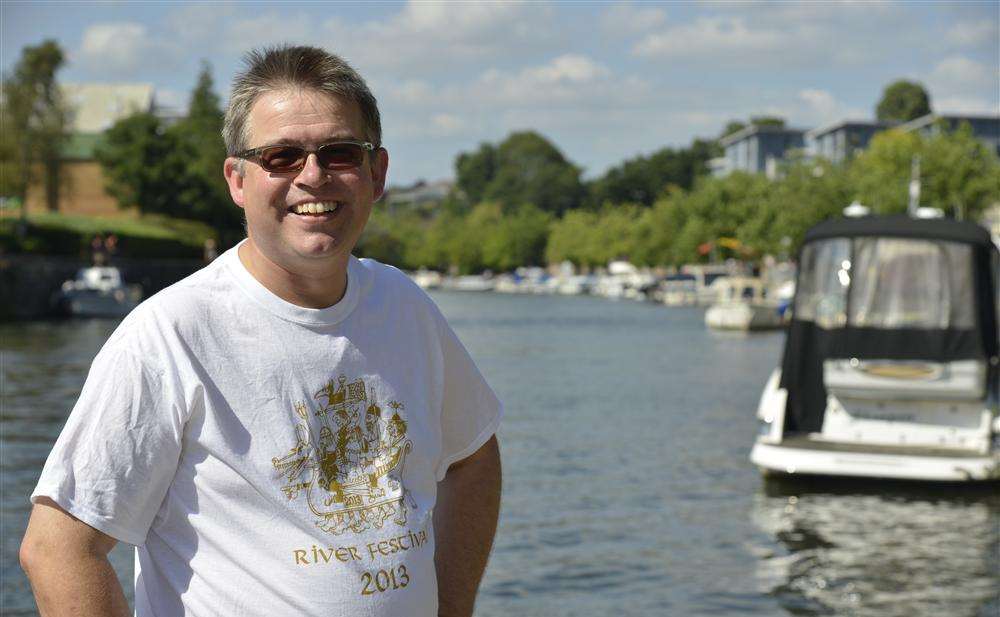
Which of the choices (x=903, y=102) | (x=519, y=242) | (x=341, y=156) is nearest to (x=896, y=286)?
(x=341, y=156)

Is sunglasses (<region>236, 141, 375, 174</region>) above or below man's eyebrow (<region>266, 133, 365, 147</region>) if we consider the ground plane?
below

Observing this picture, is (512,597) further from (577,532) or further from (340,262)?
(340,262)

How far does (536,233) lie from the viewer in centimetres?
17525

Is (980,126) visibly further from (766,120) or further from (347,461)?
(347,461)

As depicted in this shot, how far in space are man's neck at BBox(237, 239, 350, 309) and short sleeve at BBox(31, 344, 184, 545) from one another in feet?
1.00

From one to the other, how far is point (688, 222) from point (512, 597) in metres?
99.7

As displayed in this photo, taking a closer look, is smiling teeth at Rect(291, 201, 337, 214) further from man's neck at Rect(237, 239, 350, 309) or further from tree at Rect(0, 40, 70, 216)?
tree at Rect(0, 40, 70, 216)

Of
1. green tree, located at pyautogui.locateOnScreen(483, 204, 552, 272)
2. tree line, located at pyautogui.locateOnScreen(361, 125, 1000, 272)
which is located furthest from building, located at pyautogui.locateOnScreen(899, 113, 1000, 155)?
green tree, located at pyautogui.locateOnScreen(483, 204, 552, 272)

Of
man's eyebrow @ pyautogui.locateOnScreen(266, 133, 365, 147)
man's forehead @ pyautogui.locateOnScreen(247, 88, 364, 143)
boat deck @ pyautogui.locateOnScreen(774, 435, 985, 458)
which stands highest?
man's forehead @ pyautogui.locateOnScreen(247, 88, 364, 143)

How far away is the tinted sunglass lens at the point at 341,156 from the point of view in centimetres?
279

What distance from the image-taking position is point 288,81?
2734 millimetres

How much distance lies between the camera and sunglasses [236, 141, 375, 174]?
2771 millimetres

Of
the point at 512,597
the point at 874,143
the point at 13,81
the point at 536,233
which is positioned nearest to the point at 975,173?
the point at 874,143

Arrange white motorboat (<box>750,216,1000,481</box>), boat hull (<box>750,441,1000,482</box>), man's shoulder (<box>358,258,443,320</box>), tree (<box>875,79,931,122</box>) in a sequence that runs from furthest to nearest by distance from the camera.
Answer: tree (<box>875,79,931,122</box>), white motorboat (<box>750,216,1000,481</box>), boat hull (<box>750,441,1000,482</box>), man's shoulder (<box>358,258,443,320</box>)
